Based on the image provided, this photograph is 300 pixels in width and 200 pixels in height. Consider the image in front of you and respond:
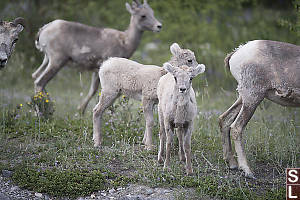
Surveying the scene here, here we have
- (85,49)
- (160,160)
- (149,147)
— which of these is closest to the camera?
(160,160)

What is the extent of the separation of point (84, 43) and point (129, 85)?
2696 mm

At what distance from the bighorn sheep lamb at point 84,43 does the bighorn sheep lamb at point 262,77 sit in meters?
4.01

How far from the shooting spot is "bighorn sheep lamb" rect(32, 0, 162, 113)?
361 inches

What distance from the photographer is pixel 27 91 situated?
12500mm

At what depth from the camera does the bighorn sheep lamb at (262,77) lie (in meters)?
6.15

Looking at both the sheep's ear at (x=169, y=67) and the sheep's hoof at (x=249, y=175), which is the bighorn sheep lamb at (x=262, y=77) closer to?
the sheep's hoof at (x=249, y=175)

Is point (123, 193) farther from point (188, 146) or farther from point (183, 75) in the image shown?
point (183, 75)

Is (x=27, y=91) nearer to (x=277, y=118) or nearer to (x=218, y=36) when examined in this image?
(x=277, y=118)

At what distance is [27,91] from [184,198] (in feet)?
27.8

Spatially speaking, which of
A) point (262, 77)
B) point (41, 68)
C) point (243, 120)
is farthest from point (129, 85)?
point (41, 68)

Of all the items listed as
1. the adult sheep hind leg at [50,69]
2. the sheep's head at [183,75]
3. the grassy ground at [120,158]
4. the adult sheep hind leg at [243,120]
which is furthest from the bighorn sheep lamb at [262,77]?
the adult sheep hind leg at [50,69]

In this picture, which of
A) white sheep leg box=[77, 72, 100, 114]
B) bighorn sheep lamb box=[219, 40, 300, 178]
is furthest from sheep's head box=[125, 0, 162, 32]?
bighorn sheep lamb box=[219, 40, 300, 178]

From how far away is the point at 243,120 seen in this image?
6.36 m

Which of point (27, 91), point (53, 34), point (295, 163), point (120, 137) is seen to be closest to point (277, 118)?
point (295, 163)
